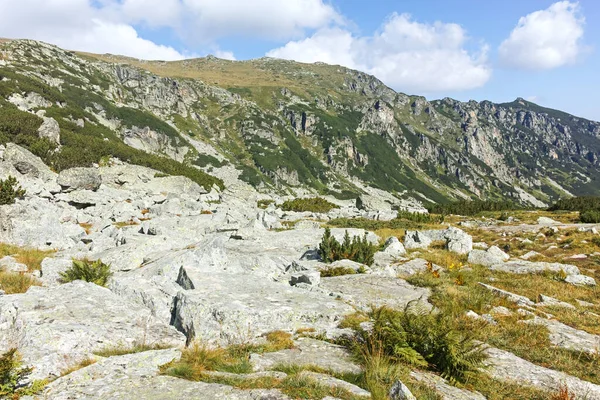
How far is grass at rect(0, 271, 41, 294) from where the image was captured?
9620 millimetres

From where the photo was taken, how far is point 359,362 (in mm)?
6043

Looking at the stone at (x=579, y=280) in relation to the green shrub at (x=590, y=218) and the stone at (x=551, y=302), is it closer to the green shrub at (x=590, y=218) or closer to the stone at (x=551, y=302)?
the stone at (x=551, y=302)

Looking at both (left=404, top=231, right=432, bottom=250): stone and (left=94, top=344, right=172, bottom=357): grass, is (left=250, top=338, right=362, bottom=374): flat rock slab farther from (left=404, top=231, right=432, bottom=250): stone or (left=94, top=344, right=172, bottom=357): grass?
(left=404, top=231, right=432, bottom=250): stone

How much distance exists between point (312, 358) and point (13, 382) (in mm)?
4405

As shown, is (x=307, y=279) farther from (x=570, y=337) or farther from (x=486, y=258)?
(x=486, y=258)

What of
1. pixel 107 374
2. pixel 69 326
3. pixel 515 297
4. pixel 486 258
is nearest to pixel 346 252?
pixel 515 297

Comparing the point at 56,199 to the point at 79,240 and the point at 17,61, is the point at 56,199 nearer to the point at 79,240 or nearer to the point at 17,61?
the point at 79,240

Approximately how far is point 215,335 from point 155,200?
36.1 metres

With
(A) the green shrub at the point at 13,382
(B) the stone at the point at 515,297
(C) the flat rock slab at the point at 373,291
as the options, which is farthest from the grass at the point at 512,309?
(A) the green shrub at the point at 13,382

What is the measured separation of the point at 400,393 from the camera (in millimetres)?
4715

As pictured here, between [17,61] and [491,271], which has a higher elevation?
[17,61]

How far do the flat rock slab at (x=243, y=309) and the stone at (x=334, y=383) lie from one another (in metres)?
2.06

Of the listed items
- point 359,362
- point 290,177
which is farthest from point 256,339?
point 290,177

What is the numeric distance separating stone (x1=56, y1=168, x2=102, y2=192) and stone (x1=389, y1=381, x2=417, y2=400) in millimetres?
41598
